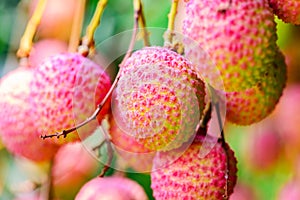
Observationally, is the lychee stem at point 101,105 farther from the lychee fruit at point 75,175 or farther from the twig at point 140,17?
the lychee fruit at point 75,175

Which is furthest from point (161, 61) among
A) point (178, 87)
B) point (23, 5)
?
point (23, 5)

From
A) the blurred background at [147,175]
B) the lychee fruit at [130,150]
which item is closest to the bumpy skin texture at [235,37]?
the lychee fruit at [130,150]

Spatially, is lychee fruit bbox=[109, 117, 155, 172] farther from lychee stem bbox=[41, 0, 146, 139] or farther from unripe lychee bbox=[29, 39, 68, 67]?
unripe lychee bbox=[29, 39, 68, 67]

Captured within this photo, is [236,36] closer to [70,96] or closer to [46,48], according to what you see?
[70,96]

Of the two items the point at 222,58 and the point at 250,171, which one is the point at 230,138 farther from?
the point at 222,58

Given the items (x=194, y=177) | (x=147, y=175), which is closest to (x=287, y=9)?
(x=194, y=177)
